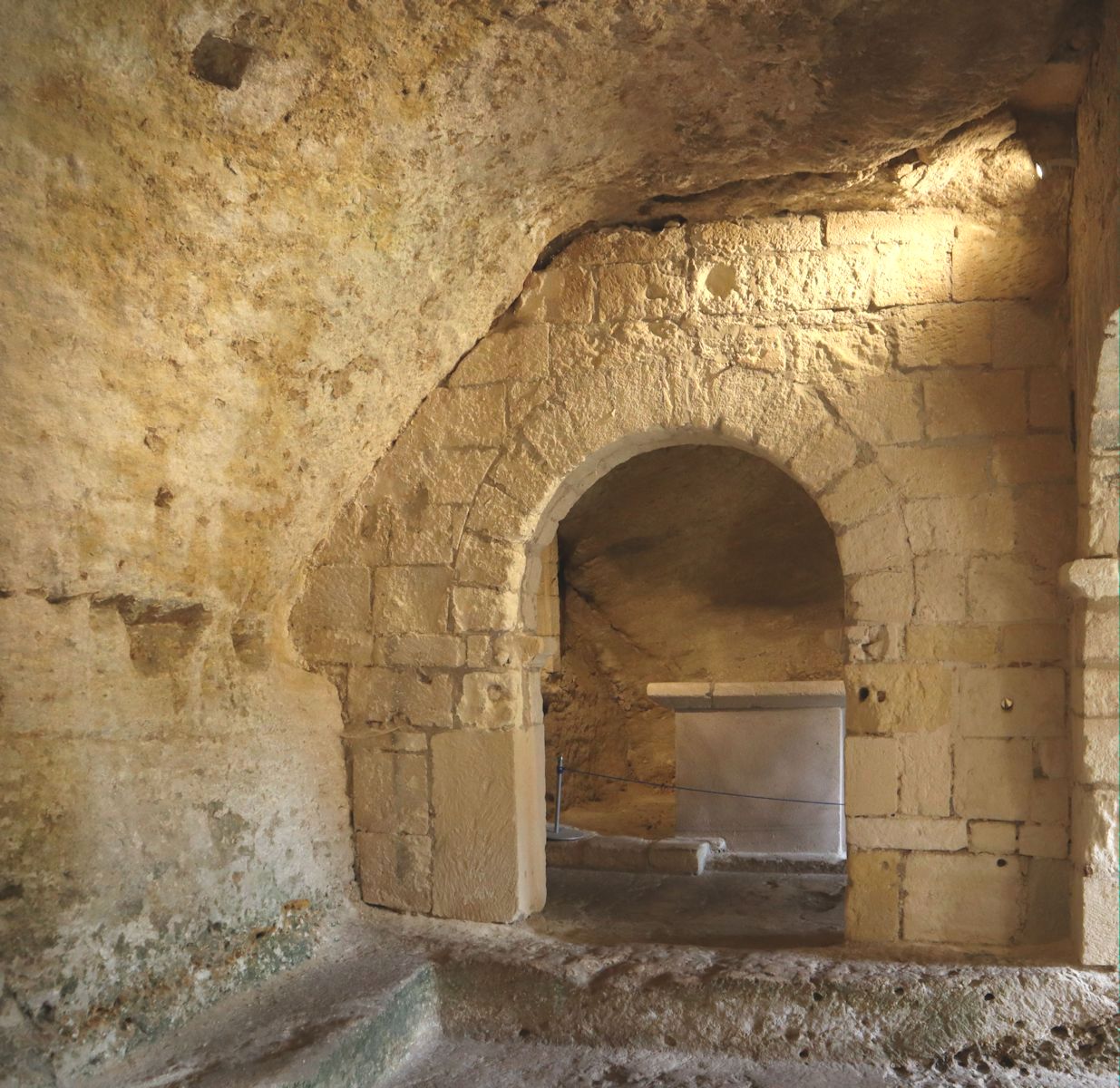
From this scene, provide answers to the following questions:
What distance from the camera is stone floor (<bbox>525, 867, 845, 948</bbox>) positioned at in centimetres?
402

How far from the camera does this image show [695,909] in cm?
455

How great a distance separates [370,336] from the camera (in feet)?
12.8

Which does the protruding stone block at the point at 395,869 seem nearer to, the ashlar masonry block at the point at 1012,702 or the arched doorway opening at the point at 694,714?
the arched doorway opening at the point at 694,714

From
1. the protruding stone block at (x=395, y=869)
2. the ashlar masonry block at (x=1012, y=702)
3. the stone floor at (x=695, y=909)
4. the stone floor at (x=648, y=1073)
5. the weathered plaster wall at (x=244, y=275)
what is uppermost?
the weathered plaster wall at (x=244, y=275)

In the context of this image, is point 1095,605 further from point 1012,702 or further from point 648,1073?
point 648,1073

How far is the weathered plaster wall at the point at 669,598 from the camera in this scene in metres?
7.43

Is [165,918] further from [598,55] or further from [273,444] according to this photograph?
[598,55]

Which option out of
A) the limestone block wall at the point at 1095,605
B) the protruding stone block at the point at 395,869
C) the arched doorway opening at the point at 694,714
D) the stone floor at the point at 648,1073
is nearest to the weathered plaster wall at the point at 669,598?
the arched doorway opening at the point at 694,714

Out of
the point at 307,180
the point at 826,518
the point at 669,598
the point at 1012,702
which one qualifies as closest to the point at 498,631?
the point at 826,518

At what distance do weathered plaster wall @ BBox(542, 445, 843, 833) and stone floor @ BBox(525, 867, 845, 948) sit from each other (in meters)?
1.97

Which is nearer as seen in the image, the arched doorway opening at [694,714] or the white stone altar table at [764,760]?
the arched doorway opening at [694,714]

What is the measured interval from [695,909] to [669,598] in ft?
13.2

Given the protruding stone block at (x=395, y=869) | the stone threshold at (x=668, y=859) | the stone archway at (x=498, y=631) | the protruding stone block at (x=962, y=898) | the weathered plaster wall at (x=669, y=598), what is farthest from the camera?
the weathered plaster wall at (x=669, y=598)

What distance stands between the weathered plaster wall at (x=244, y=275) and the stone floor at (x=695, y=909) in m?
1.13
